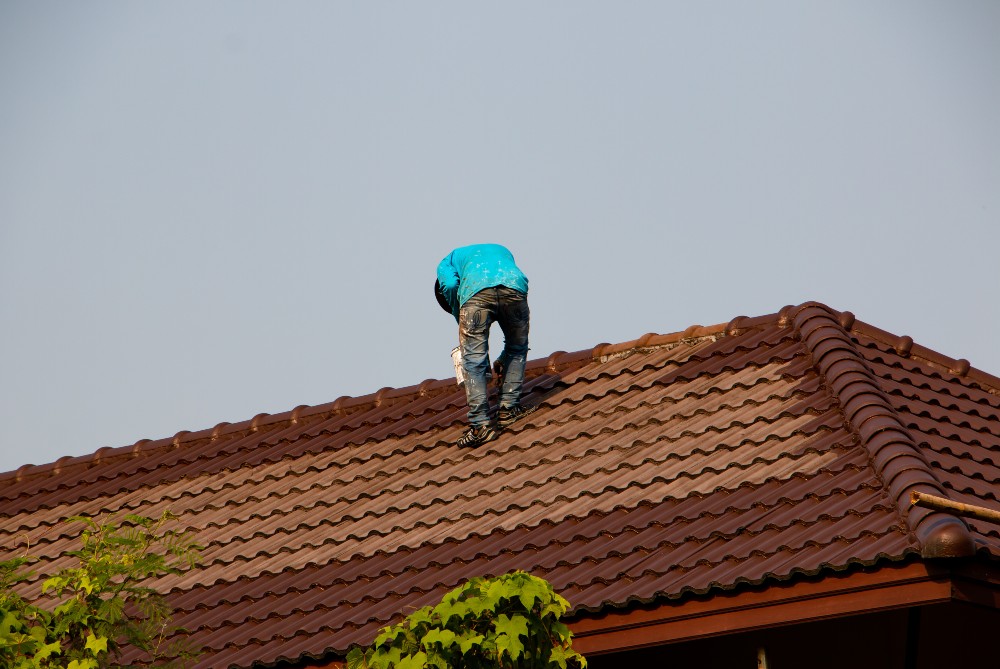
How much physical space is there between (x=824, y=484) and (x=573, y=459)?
2.44 metres

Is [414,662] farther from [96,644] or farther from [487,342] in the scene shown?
[487,342]

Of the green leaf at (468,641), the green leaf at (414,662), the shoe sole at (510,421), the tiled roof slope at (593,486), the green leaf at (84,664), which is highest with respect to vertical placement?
the shoe sole at (510,421)

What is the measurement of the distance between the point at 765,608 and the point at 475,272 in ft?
16.5

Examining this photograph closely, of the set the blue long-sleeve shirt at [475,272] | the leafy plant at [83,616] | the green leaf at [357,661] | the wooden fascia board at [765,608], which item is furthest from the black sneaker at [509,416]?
the green leaf at [357,661]

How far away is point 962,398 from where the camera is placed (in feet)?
37.3

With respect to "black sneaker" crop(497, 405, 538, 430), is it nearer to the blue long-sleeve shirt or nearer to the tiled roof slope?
the tiled roof slope

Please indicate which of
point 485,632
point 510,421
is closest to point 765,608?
point 485,632

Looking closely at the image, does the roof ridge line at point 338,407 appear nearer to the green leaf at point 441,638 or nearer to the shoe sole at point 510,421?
the shoe sole at point 510,421

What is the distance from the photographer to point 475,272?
12156 millimetres

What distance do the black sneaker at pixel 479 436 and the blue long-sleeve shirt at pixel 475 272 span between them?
1073 millimetres

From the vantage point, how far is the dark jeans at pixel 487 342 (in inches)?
469

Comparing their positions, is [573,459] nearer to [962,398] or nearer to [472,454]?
[472,454]

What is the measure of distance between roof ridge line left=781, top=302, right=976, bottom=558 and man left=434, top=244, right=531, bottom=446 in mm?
2224

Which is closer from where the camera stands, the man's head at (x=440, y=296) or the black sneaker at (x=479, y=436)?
the black sneaker at (x=479, y=436)
